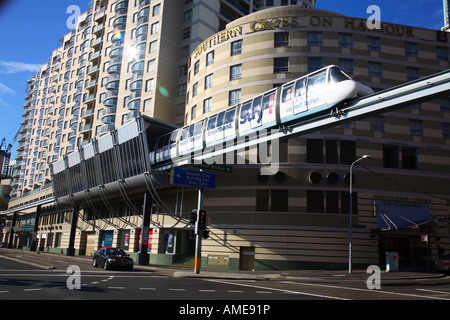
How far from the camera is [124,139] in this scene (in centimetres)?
3791

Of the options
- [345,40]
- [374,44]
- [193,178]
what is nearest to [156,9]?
[345,40]

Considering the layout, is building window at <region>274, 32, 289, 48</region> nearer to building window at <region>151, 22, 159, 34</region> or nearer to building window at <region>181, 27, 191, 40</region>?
building window at <region>181, 27, 191, 40</region>

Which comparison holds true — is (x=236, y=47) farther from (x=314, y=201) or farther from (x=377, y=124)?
(x=314, y=201)

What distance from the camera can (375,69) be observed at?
1304 inches

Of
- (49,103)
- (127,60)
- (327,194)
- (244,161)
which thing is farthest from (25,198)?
(327,194)

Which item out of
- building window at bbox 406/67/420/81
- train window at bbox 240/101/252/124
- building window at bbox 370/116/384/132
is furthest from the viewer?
building window at bbox 406/67/420/81

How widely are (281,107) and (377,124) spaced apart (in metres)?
14.8

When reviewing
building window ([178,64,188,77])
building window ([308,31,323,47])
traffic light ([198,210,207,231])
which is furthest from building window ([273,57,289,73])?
building window ([178,64,188,77])

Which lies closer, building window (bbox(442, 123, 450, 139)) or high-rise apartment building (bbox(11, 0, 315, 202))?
building window (bbox(442, 123, 450, 139))

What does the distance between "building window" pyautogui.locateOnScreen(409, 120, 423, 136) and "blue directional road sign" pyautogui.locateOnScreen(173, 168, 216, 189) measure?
61.3ft

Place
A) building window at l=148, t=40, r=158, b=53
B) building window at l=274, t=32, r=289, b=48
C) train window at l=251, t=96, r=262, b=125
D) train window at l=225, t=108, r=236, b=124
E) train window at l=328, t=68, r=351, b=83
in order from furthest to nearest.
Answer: building window at l=148, t=40, r=158, b=53, building window at l=274, t=32, r=289, b=48, train window at l=225, t=108, r=236, b=124, train window at l=251, t=96, r=262, b=125, train window at l=328, t=68, r=351, b=83

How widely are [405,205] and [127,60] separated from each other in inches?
1777

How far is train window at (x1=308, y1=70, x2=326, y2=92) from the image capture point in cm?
1862

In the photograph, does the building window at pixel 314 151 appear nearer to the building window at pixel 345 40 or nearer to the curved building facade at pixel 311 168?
the curved building facade at pixel 311 168
